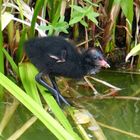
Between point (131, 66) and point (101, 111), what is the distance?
56cm

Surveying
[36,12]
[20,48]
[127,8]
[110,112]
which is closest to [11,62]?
[20,48]

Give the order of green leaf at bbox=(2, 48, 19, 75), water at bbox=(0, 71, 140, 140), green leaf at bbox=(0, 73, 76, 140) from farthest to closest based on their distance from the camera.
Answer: green leaf at bbox=(2, 48, 19, 75)
water at bbox=(0, 71, 140, 140)
green leaf at bbox=(0, 73, 76, 140)

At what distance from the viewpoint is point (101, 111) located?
2457 mm

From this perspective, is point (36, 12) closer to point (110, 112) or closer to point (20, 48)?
point (20, 48)

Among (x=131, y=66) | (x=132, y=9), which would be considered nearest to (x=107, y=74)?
(x=131, y=66)

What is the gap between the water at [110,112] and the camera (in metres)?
2.21

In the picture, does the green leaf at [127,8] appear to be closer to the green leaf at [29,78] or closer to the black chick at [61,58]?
the black chick at [61,58]

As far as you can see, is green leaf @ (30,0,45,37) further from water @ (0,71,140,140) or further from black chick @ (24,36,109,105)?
water @ (0,71,140,140)

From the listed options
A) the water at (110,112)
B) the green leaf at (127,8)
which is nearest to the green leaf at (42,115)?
the water at (110,112)

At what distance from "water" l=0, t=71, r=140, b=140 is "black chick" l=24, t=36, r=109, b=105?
17 centimetres

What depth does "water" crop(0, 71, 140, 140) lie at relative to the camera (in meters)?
2.21

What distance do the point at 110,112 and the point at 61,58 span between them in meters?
0.39

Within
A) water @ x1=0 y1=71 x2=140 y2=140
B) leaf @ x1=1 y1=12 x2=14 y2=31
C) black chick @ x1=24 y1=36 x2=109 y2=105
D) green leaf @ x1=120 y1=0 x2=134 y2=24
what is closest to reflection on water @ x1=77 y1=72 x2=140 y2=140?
water @ x1=0 y1=71 x2=140 y2=140

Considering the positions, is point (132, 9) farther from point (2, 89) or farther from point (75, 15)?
point (2, 89)
